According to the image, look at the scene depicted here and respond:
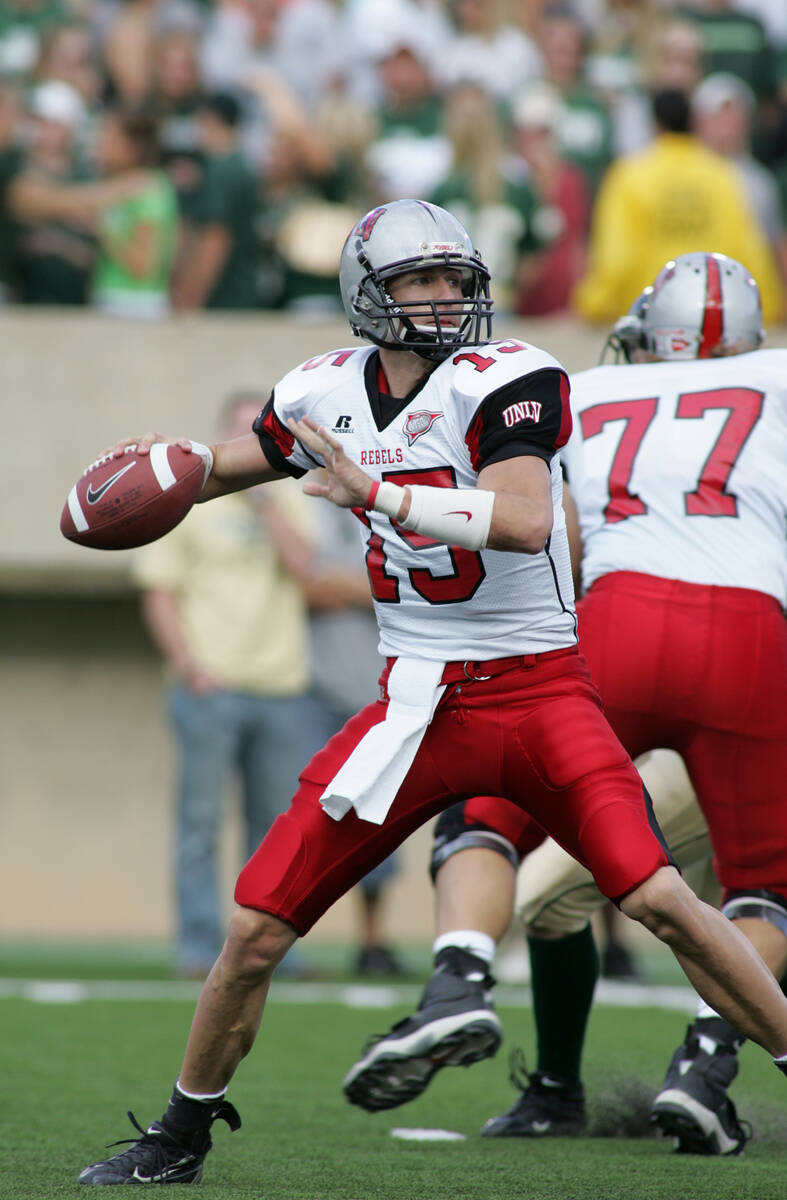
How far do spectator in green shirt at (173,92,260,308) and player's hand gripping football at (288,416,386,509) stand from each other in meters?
5.49

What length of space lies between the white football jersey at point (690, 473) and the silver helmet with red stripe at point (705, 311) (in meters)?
0.07

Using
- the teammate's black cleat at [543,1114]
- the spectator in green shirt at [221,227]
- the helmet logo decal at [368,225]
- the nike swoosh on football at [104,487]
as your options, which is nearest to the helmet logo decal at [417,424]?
the helmet logo decal at [368,225]

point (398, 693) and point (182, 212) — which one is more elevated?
point (182, 212)

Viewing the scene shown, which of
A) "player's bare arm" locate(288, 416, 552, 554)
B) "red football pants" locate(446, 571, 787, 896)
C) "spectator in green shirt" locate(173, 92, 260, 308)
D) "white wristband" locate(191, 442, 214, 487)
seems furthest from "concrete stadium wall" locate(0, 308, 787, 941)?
"player's bare arm" locate(288, 416, 552, 554)

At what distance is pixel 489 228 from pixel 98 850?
12.3ft

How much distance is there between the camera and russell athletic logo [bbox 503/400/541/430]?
126 inches

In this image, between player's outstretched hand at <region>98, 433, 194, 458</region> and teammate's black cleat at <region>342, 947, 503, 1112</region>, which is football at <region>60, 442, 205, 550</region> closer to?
player's outstretched hand at <region>98, 433, 194, 458</region>

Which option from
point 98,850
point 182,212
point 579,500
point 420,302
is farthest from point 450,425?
point 98,850

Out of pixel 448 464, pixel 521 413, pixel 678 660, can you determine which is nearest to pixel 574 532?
pixel 678 660

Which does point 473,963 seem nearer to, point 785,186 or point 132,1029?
point 132,1029

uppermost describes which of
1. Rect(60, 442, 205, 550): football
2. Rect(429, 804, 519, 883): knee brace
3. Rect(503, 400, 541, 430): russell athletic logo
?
Rect(503, 400, 541, 430): russell athletic logo

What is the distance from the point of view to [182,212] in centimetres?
855

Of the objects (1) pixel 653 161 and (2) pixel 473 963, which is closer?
(2) pixel 473 963

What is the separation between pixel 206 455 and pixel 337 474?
0.52 metres
